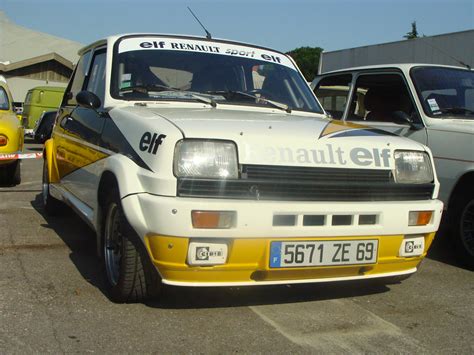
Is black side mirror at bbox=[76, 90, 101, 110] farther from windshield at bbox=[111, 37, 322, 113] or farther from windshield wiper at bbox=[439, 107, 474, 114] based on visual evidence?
windshield wiper at bbox=[439, 107, 474, 114]

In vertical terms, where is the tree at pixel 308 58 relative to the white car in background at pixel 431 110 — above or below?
above

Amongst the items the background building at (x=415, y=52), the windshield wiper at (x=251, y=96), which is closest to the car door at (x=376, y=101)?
the windshield wiper at (x=251, y=96)

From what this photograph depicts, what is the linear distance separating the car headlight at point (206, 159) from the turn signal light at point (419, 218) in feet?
3.67

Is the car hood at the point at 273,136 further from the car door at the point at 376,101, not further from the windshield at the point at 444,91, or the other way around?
the windshield at the point at 444,91

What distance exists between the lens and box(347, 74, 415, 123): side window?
5477 mm

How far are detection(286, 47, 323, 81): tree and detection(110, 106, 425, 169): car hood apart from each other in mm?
68995

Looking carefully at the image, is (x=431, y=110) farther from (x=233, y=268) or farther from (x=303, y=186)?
(x=233, y=268)

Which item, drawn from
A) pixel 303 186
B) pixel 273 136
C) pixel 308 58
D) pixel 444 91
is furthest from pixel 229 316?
pixel 308 58

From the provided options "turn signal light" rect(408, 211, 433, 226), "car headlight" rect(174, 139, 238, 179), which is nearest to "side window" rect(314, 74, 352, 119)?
"turn signal light" rect(408, 211, 433, 226)

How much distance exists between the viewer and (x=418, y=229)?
11.0 feet

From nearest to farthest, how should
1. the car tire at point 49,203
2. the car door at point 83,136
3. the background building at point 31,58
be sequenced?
the car door at point 83,136
the car tire at point 49,203
the background building at point 31,58

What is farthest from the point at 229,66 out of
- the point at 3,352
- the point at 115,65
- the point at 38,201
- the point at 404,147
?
the point at 38,201

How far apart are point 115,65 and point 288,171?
1.87 meters

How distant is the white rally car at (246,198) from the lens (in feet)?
9.52
